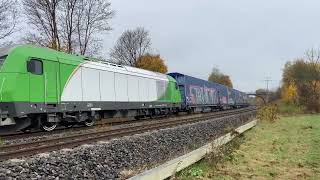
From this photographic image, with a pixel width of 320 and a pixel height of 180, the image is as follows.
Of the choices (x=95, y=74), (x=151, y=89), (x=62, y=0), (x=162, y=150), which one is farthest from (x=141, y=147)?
(x=62, y=0)

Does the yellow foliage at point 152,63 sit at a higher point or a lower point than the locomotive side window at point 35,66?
higher

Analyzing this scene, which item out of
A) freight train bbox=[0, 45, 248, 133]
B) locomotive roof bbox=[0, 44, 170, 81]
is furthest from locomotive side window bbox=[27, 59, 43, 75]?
locomotive roof bbox=[0, 44, 170, 81]

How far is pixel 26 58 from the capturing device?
16703 millimetres

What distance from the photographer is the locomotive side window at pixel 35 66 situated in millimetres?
16825

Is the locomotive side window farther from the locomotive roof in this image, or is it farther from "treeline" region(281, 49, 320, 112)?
"treeline" region(281, 49, 320, 112)

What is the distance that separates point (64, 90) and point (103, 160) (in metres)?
9.34

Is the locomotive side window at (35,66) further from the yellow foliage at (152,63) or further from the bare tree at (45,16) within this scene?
the yellow foliage at (152,63)

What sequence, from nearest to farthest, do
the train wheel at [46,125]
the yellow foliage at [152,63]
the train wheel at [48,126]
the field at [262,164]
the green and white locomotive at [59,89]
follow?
the field at [262,164] → the green and white locomotive at [59,89] → the train wheel at [46,125] → the train wheel at [48,126] → the yellow foliage at [152,63]

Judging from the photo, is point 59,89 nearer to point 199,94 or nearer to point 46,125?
point 46,125

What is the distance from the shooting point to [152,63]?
261 ft

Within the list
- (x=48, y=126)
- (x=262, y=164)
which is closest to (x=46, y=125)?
(x=48, y=126)

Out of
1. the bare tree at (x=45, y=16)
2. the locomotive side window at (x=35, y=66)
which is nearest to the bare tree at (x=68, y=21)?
the bare tree at (x=45, y=16)

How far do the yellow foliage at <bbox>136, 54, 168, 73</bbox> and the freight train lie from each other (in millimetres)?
46751

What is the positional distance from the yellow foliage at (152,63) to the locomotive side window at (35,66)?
199 ft
